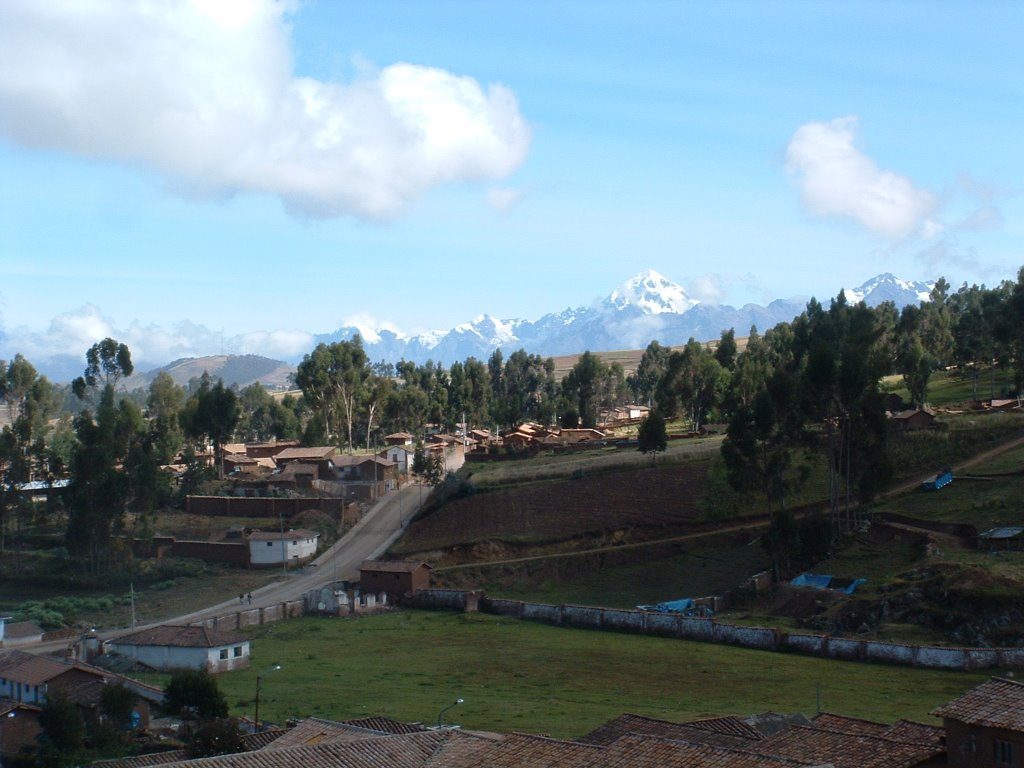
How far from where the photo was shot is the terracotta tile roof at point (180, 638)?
4811 centimetres

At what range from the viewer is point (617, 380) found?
137000mm

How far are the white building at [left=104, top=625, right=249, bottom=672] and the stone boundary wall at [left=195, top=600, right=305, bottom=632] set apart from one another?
4477 millimetres

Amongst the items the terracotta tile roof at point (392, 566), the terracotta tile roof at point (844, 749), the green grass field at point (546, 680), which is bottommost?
the green grass field at point (546, 680)

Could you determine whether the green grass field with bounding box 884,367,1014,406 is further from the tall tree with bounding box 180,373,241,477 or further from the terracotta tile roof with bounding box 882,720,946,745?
the terracotta tile roof with bounding box 882,720,946,745

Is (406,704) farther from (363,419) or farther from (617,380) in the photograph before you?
(617,380)

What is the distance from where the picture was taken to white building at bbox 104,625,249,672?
4753cm

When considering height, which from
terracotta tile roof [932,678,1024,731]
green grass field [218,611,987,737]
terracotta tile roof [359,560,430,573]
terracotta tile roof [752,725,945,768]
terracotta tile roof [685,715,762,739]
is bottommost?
green grass field [218,611,987,737]

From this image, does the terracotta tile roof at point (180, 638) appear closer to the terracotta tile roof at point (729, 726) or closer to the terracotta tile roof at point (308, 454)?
the terracotta tile roof at point (729, 726)

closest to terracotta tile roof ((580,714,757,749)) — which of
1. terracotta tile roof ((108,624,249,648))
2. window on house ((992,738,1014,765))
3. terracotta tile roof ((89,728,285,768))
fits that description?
window on house ((992,738,1014,765))

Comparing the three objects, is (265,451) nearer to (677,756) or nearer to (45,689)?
(45,689)

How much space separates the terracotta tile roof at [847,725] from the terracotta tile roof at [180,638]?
1075 inches

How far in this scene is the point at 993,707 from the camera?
2203cm

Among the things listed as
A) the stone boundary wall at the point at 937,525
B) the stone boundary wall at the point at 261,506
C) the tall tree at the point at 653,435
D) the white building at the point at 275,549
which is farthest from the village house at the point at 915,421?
the white building at the point at 275,549

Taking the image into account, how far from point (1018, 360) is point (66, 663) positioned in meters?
63.1
